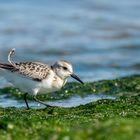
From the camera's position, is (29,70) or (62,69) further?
(62,69)

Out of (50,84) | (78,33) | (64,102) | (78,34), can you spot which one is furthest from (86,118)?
(78,33)

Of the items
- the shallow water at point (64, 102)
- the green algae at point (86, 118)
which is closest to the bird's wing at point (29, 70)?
the green algae at point (86, 118)

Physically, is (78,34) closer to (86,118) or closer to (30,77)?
(30,77)

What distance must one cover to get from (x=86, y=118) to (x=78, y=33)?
14810mm

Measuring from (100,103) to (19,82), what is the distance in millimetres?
1710

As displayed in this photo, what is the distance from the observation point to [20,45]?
909 inches

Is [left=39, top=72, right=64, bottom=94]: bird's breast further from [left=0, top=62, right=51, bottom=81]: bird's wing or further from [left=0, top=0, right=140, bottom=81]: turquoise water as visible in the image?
[left=0, top=0, right=140, bottom=81]: turquoise water

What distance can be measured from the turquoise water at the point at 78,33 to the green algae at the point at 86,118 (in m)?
2.53

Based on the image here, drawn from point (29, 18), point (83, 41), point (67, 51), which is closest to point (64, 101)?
point (67, 51)

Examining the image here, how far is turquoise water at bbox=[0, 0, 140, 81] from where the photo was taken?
20672 millimetres

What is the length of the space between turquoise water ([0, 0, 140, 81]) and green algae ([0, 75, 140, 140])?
2527 millimetres

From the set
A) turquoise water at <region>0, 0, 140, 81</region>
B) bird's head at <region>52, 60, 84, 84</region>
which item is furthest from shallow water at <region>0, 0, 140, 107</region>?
bird's head at <region>52, 60, 84, 84</region>

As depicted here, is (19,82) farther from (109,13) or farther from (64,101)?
(109,13)

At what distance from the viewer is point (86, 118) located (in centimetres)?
1069
